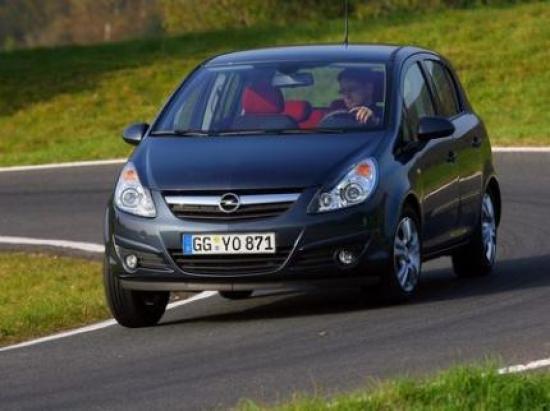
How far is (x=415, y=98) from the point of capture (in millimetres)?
14234

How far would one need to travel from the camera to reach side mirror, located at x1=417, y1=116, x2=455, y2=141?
44.7ft

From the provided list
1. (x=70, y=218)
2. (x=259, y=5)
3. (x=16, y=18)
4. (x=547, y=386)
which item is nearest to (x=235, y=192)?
(x=547, y=386)

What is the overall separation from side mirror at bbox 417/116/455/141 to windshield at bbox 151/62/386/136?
0.27 metres

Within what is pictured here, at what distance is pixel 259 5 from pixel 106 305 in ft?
185

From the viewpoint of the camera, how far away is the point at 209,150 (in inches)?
513

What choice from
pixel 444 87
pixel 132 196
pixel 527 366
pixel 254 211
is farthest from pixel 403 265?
pixel 527 366

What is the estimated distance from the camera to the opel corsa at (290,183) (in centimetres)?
1246

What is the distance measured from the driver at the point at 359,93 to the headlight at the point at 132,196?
1.49 meters

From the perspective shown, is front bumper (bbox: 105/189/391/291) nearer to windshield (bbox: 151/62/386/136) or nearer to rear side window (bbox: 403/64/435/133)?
windshield (bbox: 151/62/386/136)

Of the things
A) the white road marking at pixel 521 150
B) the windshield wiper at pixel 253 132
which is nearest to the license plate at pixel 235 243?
the windshield wiper at pixel 253 132

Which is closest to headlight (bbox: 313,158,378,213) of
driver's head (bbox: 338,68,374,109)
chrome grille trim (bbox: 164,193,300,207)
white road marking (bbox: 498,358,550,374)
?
chrome grille trim (bbox: 164,193,300,207)

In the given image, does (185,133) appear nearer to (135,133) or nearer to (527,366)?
(135,133)

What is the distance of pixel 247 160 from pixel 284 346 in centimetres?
159

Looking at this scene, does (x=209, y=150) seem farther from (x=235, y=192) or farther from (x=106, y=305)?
(x=106, y=305)
